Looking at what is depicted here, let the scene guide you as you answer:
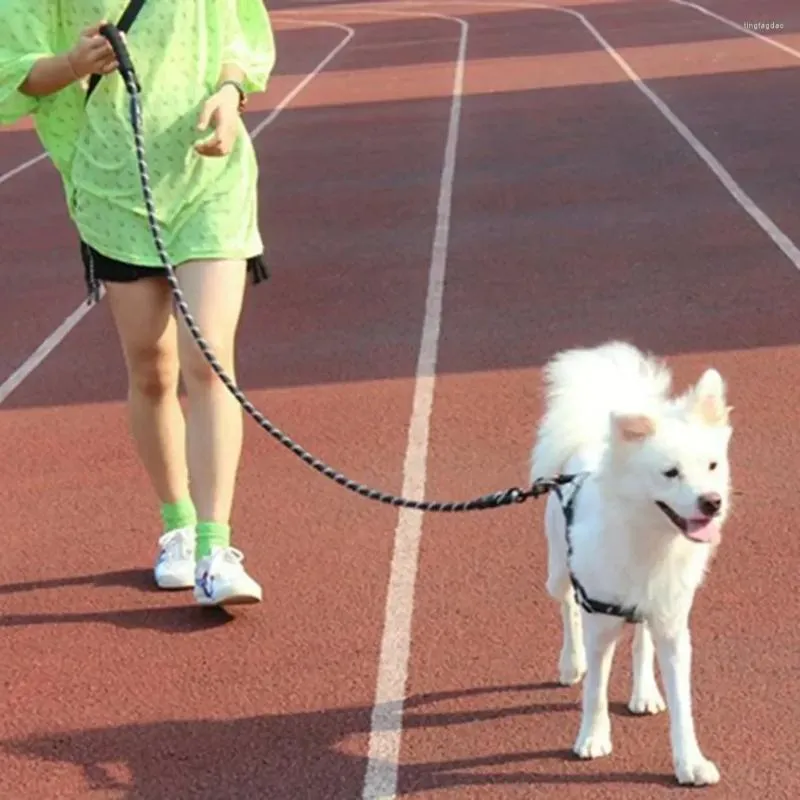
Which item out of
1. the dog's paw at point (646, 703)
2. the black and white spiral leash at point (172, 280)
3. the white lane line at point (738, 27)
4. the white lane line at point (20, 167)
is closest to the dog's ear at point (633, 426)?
the black and white spiral leash at point (172, 280)

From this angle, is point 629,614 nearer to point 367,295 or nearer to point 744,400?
point 744,400

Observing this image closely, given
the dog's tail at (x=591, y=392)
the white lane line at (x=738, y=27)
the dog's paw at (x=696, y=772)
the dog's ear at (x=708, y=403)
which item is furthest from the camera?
the white lane line at (x=738, y=27)

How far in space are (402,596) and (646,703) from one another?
1.24 m

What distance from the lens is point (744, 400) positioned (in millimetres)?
7590

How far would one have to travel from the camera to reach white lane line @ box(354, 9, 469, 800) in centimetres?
437

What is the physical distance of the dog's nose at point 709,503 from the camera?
3.63m

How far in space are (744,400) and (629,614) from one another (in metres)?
3.81

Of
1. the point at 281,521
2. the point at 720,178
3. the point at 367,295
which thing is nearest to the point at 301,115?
the point at 720,178

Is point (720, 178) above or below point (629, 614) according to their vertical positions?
below

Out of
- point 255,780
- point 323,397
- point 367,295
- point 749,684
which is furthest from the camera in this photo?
point 367,295

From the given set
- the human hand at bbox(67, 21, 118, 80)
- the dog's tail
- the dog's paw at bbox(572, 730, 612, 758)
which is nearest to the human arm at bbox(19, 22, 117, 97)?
the human hand at bbox(67, 21, 118, 80)

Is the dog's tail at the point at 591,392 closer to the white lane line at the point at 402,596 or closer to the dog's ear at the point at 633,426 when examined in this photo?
the dog's ear at the point at 633,426

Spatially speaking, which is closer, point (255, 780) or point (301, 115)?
point (255, 780)

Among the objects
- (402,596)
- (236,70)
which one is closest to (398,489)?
(402,596)
